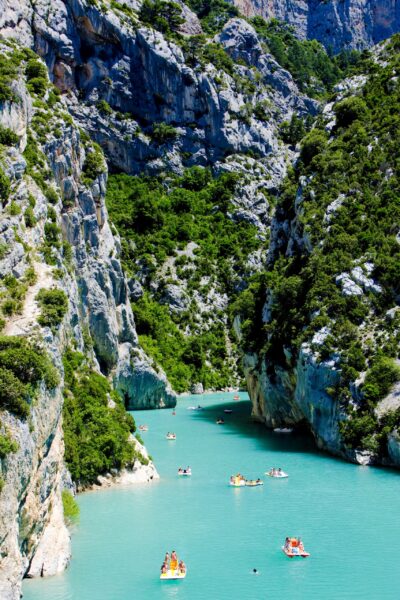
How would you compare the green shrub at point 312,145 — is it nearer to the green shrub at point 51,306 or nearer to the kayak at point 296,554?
the green shrub at point 51,306

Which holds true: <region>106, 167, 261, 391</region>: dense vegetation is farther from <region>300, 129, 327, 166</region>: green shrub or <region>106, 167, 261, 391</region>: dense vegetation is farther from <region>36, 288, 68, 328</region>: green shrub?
<region>36, 288, 68, 328</region>: green shrub

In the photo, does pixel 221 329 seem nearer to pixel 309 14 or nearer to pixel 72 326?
pixel 72 326

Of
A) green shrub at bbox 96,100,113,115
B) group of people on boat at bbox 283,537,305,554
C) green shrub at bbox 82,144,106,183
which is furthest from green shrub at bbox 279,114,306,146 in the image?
group of people on boat at bbox 283,537,305,554

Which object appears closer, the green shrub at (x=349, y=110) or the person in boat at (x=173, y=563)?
the person in boat at (x=173, y=563)

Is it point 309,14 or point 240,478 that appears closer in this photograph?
point 240,478

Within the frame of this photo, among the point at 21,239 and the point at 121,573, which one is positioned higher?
the point at 21,239

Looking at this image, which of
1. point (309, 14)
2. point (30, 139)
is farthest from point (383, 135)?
point (309, 14)

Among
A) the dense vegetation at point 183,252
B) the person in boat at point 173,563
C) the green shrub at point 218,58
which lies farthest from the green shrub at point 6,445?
the green shrub at point 218,58
